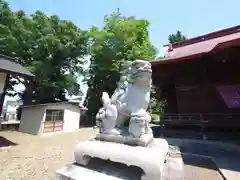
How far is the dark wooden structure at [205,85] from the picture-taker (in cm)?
724

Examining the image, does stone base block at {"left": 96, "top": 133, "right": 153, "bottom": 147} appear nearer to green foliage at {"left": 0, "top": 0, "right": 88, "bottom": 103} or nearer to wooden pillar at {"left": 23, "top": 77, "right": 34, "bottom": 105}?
green foliage at {"left": 0, "top": 0, "right": 88, "bottom": 103}

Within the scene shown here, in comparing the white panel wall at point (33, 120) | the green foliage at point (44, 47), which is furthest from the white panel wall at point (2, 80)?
the green foliage at point (44, 47)

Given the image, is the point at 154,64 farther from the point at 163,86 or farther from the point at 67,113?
the point at 67,113

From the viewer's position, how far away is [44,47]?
14.5 m

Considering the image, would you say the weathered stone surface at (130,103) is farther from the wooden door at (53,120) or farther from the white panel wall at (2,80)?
the wooden door at (53,120)

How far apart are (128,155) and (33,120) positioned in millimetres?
10913

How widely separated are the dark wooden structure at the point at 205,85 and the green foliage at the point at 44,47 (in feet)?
29.9

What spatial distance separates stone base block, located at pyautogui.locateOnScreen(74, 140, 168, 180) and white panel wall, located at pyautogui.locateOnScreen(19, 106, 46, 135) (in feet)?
30.6

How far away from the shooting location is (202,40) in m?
11.4

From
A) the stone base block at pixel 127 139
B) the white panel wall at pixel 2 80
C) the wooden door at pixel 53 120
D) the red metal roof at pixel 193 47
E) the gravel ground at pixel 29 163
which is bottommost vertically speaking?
the gravel ground at pixel 29 163

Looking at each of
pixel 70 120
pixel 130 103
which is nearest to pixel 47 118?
pixel 70 120

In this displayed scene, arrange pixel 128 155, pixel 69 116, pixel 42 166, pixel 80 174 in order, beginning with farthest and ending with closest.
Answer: pixel 69 116 < pixel 42 166 < pixel 80 174 < pixel 128 155

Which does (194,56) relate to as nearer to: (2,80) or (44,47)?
(2,80)

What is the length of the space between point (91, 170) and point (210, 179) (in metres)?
2.52
